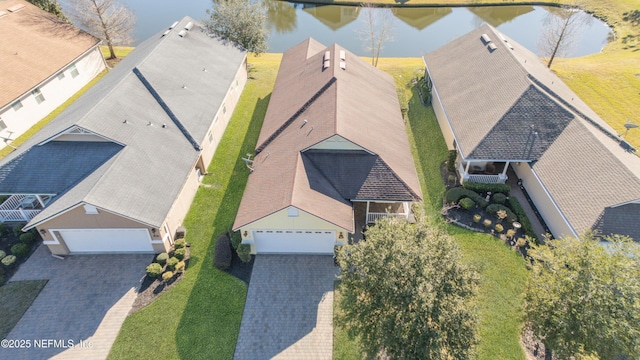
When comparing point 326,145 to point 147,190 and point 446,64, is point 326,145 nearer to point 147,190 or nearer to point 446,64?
point 147,190

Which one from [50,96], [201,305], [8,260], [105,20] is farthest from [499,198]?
[105,20]

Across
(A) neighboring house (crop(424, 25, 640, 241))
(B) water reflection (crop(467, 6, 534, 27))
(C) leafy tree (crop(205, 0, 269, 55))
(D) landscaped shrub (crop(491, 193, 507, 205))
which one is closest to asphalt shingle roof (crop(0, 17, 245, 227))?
(C) leafy tree (crop(205, 0, 269, 55))

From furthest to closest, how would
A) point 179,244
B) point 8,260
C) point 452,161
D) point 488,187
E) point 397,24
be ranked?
point 397,24
point 452,161
point 488,187
point 179,244
point 8,260

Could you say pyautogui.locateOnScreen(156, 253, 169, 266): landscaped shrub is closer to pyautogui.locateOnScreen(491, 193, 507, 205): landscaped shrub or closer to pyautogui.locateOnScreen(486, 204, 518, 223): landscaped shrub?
pyautogui.locateOnScreen(486, 204, 518, 223): landscaped shrub

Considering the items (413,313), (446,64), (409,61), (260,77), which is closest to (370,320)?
(413,313)

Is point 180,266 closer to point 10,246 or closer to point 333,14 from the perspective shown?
point 10,246

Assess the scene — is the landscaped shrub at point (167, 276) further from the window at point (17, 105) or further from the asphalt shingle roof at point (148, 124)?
the window at point (17, 105)
